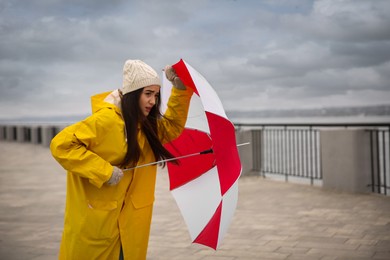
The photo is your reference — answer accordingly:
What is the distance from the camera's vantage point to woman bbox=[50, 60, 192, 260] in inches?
128

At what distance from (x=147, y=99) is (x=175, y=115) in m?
0.40

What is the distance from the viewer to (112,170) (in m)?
3.23

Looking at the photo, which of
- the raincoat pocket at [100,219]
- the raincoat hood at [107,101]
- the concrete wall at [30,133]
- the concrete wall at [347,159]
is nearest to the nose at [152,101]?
the raincoat hood at [107,101]

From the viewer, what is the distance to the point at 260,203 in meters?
9.60

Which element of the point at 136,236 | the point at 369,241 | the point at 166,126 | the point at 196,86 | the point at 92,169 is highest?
the point at 196,86

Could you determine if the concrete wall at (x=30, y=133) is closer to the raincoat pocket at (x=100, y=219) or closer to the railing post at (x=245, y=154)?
the railing post at (x=245, y=154)

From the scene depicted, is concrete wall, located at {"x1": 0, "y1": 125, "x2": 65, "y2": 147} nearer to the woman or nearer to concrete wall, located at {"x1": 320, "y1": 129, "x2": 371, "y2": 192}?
concrete wall, located at {"x1": 320, "y1": 129, "x2": 371, "y2": 192}

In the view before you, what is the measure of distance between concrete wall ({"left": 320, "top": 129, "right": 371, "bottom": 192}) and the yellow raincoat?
Result: 7.44 metres

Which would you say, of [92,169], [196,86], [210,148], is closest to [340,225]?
[210,148]

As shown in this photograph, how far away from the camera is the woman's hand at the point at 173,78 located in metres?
3.82

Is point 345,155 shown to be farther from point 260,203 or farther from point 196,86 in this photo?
point 196,86

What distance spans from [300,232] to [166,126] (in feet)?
12.6

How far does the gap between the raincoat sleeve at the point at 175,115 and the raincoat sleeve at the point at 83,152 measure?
2.09ft

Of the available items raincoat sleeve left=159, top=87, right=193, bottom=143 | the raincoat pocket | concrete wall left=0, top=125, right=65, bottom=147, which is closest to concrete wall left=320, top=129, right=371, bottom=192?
raincoat sleeve left=159, top=87, right=193, bottom=143
